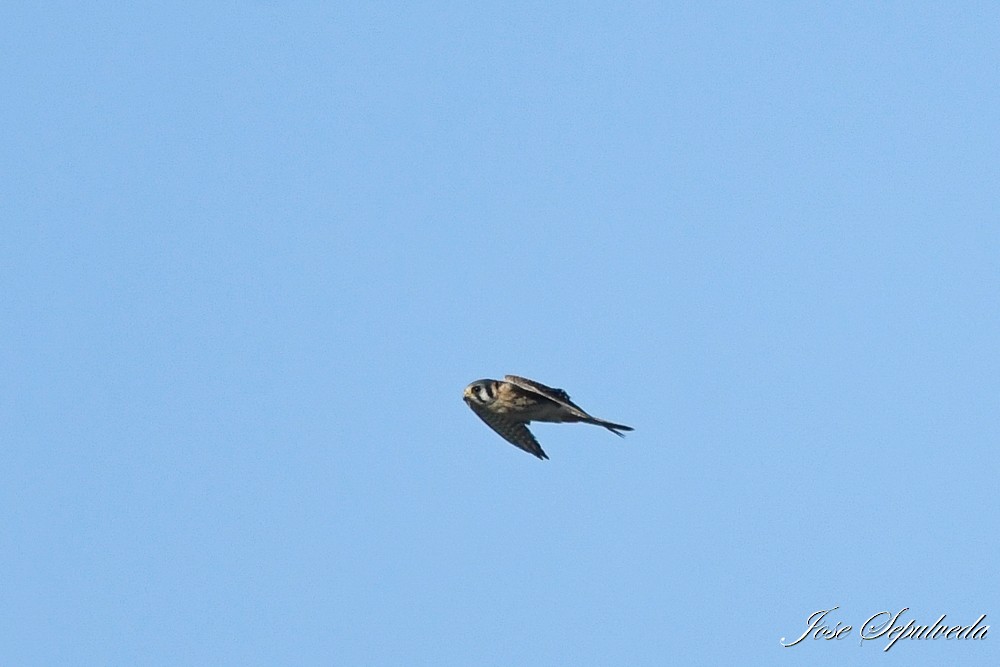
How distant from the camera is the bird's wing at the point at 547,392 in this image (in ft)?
110

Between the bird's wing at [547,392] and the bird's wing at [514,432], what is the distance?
3.50ft

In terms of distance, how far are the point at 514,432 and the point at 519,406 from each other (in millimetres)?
1120

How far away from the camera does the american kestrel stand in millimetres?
33969

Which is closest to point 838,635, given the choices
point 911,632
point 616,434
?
point 911,632

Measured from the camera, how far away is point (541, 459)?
36.0m

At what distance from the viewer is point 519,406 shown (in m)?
34.9

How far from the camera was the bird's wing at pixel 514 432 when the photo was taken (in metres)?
35.7

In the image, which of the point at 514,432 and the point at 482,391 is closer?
the point at 482,391

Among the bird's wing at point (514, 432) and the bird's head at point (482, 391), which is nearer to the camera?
the bird's head at point (482, 391)

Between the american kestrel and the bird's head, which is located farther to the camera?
the bird's head

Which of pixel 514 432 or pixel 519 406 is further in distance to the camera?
pixel 514 432

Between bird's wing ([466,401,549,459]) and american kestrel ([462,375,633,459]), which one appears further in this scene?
bird's wing ([466,401,549,459])

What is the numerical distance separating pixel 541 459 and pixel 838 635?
19.3 feet

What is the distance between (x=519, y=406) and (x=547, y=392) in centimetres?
96
